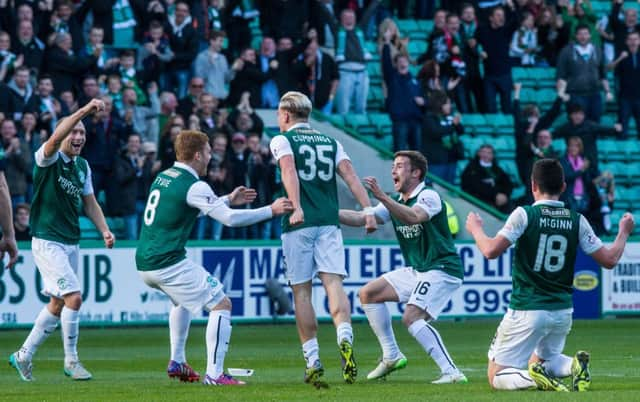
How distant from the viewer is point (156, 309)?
22188mm

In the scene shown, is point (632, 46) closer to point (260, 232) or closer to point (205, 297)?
point (260, 232)

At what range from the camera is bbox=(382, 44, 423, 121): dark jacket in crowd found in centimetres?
2606

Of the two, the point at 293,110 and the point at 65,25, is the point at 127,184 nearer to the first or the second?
the point at 65,25

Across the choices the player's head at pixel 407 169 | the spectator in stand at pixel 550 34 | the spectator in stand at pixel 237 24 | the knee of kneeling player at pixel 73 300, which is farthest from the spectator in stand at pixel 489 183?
the knee of kneeling player at pixel 73 300

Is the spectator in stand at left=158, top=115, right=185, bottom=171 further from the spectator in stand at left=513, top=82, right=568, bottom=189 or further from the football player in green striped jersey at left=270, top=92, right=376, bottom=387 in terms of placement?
the football player in green striped jersey at left=270, top=92, right=376, bottom=387

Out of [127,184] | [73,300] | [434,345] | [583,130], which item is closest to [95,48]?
[127,184]

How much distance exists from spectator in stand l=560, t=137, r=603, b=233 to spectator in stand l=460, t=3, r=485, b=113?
2599 millimetres

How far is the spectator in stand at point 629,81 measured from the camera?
28891mm

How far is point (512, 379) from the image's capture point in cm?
1145

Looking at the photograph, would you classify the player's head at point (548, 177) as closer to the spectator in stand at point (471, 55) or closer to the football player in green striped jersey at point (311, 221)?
the football player in green striped jersey at point (311, 221)

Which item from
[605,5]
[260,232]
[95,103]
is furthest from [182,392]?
[605,5]

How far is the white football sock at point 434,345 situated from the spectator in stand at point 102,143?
426 inches

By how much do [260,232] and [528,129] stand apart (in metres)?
5.88

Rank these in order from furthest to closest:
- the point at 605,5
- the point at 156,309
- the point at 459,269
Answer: the point at 605,5 < the point at 156,309 < the point at 459,269
